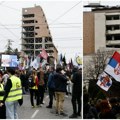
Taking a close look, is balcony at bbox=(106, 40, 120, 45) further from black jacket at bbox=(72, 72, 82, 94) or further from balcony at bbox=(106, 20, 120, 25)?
black jacket at bbox=(72, 72, 82, 94)

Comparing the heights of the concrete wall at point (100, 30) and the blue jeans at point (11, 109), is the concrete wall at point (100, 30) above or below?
above

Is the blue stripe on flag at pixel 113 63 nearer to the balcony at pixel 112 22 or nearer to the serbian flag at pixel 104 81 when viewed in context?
the serbian flag at pixel 104 81

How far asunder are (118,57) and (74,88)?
181cm

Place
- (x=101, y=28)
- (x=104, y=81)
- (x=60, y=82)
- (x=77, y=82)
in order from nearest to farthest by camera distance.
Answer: (x=104, y=81)
(x=77, y=82)
(x=60, y=82)
(x=101, y=28)

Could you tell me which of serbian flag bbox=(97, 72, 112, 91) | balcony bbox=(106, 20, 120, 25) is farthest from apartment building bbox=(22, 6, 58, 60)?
balcony bbox=(106, 20, 120, 25)

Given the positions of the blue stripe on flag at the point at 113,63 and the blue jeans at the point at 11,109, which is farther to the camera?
the blue stripe on flag at the point at 113,63

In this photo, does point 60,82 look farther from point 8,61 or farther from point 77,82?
point 8,61

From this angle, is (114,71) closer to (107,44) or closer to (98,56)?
(98,56)

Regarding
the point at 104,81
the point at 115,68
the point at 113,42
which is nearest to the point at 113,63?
the point at 115,68

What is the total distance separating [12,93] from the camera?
33.0 ft

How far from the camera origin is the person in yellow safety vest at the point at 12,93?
9991 mm

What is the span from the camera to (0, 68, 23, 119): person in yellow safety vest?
999 cm

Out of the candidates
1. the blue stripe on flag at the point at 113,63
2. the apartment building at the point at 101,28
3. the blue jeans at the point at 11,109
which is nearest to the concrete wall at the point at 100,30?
the apartment building at the point at 101,28

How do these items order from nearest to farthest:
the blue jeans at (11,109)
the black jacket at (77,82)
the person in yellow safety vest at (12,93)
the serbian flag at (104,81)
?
the person in yellow safety vest at (12,93) < the blue jeans at (11,109) < the serbian flag at (104,81) < the black jacket at (77,82)
